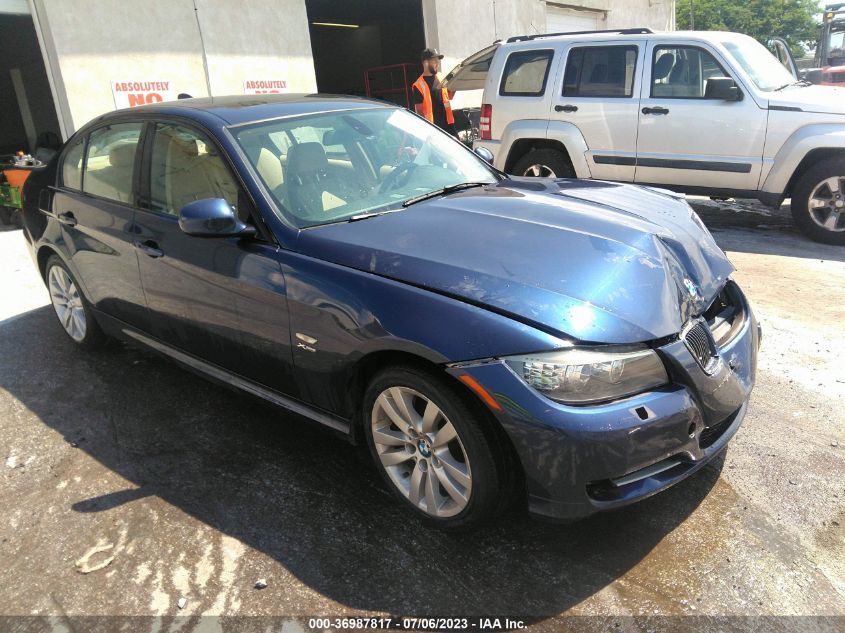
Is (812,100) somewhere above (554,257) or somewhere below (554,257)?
above

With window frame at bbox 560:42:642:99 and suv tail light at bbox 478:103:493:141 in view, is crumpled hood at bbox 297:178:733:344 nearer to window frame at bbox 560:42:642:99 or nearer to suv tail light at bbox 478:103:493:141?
window frame at bbox 560:42:642:99

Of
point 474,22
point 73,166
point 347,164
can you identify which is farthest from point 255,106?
point 474,22

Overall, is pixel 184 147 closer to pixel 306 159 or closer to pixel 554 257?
pixel 306 159

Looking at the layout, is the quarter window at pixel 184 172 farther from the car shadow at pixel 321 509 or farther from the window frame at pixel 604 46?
the window frame at pixel 604 46

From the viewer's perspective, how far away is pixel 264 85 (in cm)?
1113

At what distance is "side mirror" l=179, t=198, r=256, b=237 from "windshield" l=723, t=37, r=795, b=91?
5.67 m

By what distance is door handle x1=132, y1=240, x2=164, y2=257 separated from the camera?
346 cm

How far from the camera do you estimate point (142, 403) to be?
12.9ft

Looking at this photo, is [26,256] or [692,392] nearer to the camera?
[692,392]

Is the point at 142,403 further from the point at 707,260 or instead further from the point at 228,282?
the point at 707,260

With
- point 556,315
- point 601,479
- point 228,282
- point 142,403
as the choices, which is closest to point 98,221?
point 142,403

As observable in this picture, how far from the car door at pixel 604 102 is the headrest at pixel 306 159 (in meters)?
4.63

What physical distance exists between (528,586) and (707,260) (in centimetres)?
161

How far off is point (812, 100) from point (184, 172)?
5680 mm
